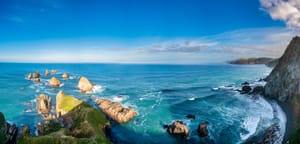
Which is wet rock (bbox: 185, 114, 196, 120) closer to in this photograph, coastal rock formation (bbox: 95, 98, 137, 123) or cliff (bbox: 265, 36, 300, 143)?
coastal rock formation (bbox: 95, 98, 137, 123)

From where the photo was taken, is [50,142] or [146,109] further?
[146,109]

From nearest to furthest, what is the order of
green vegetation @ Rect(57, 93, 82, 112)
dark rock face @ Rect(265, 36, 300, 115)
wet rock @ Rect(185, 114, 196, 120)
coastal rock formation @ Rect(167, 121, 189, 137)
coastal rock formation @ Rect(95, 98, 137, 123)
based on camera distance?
coastal rock formation @ Rect(167, 121, 189, 137) < green vegetation @ Rect(57, 93, 82, 112) < coastal rock formation @ Rect(95, 98, 137, 123) < wet rock @ Rect(185, 114, 196, 120) < dark rock face @ Rect(265, 36, 300, 115)

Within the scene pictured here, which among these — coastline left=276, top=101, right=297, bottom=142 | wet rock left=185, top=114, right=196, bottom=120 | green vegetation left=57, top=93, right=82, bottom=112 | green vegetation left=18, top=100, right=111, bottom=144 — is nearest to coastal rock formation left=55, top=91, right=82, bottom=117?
green vegetation left=57, top=93, right=82, bottom=112

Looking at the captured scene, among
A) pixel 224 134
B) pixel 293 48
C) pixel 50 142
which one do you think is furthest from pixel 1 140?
pixel 293 48

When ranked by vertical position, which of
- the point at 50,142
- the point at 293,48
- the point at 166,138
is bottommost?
the point at 166,138

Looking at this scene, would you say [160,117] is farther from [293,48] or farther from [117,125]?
[293,48]

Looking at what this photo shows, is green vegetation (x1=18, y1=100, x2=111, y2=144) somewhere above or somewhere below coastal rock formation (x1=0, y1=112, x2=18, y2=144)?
above
